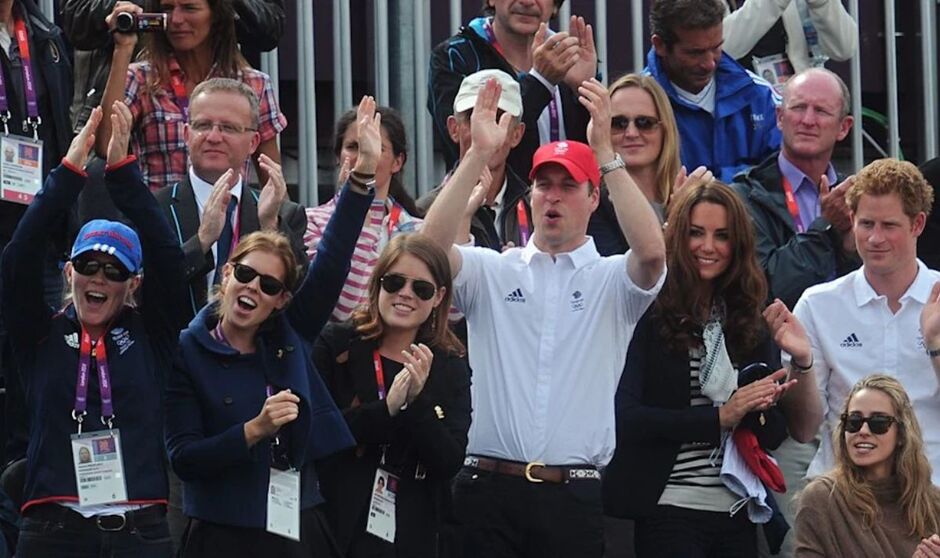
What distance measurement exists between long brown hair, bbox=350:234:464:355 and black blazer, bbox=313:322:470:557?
1.8 inches

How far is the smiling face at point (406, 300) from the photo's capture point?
730cm

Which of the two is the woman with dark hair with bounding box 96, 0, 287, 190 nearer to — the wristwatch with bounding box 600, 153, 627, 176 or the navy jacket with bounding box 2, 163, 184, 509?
the navy jacket with bounding box 2, 163, 184, 509

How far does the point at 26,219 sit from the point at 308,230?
5.08ft

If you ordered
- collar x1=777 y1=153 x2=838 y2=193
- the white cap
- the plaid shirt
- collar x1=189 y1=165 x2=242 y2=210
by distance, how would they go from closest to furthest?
collar x1=189 y1=165 x2=242 y2=210, the white cap, the plaid shirt, collar x1=777 y1=153 x2=838 y2=193

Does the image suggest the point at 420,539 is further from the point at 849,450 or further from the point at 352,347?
the point at 849,450

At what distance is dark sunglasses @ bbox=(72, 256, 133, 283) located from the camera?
7.21m

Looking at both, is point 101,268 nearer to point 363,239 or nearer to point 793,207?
point 363,239

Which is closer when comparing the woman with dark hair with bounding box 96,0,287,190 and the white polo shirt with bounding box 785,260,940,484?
the white polo shirt with bounding box 785,260,940,484

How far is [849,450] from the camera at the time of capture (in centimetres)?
755

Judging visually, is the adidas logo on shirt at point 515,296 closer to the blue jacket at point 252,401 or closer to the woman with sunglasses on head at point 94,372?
the blue jacket at point 252,401

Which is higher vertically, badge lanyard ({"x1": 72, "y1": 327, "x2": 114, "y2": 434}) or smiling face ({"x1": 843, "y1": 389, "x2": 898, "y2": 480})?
badge lanyard ({"x1": 72, "y1": 327, "x2": 114, "y2": 434})

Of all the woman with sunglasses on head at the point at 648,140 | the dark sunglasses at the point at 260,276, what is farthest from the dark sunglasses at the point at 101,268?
the woman with sunglasses on head at the point at 648,140

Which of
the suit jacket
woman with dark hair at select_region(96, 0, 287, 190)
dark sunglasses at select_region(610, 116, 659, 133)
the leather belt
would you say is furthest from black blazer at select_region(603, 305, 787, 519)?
woman with dark hair at select_region(96, 0, 287, 190)

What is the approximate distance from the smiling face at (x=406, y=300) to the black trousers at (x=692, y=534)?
43.4 inches
